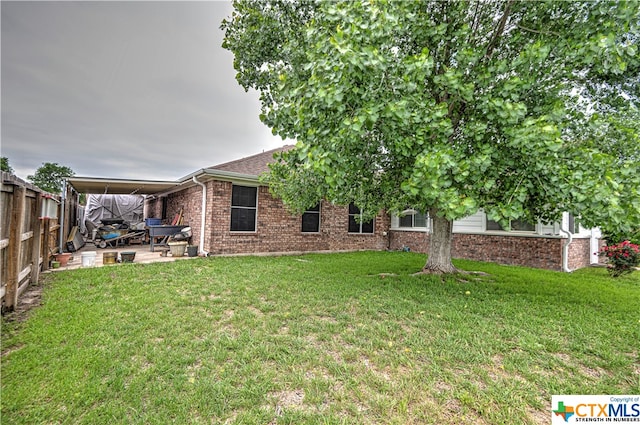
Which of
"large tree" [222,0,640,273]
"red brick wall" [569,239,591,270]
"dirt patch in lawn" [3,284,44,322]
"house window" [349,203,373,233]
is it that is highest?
"large tree" [222,0,640,273]

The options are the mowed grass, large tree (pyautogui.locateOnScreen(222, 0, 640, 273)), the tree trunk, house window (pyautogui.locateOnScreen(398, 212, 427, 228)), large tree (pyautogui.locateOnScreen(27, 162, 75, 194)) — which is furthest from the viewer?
large tree (pyautogui.locateOnScreen(27, 162, 75, 194))

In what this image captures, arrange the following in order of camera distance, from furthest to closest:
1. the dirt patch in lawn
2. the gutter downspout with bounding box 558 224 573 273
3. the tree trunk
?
the gutter downspout with bounding box 558 224 573 273, the tree trunk, the dirt patch in lawn

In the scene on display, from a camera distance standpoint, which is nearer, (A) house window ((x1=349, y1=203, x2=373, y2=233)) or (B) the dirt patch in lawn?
(B) the dirt patch in lawn

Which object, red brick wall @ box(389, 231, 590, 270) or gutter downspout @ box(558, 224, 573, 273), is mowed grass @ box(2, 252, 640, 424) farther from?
red brick wall @ box(389, 231, 590, 270)

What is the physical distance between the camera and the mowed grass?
6.64 feet

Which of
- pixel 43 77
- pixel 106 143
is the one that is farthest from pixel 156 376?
pixel 106 143

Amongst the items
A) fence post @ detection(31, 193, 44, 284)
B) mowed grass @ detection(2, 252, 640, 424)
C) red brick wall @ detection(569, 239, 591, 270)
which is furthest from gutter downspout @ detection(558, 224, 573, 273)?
fence post @ detection(31, 193, 44, 284)

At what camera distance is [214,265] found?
736 centimetres

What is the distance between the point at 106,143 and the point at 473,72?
54.8 feet

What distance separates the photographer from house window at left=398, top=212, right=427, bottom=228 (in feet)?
39.0

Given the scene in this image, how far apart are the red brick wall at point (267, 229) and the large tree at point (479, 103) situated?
5.02 m

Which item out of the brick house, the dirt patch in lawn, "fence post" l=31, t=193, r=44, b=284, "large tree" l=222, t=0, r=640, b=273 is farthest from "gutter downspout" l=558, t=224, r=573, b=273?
"fence post" l=31, t=193, r=44, b=284

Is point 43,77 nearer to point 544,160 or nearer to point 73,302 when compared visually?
point 73,302

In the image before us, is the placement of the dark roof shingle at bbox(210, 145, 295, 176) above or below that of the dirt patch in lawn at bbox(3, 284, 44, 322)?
above
